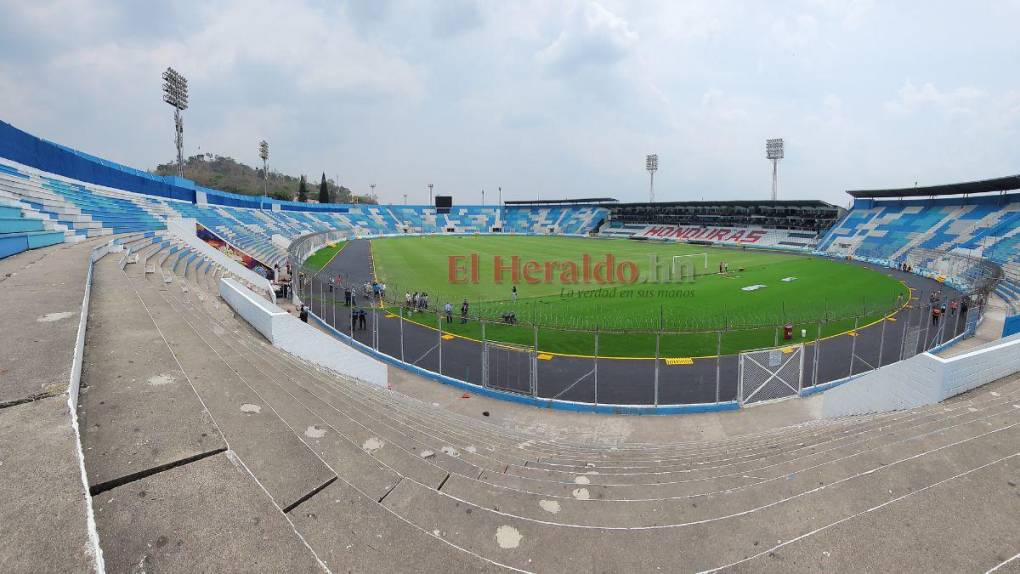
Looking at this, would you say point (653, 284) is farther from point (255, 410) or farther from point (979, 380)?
point (255, 410)

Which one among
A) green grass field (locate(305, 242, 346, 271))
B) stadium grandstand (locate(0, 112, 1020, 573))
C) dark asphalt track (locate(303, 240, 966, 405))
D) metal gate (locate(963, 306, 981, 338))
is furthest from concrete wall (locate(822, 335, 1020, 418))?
green grass field (locate(305, 242, 346, 271))

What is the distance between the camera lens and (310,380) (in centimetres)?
849

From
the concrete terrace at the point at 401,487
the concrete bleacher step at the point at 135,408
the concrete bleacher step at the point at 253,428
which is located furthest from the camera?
the concrete bleacher step at the point at 253,428

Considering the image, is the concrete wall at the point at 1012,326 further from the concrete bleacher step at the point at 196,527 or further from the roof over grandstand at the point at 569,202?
the roof over grandstand at the point at 569,202

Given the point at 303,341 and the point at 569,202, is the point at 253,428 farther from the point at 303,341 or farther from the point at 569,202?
the point at 569,202

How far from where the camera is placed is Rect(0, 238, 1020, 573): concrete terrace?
11.0ft

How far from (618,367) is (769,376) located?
4566mm

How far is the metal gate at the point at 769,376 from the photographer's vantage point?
13.0 m

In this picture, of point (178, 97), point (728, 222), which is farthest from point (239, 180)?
point (728, 222)

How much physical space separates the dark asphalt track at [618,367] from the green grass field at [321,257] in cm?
2245

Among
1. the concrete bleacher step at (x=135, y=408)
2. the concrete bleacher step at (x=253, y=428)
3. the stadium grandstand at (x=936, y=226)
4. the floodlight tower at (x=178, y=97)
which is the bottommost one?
the concrete bleacher step at (x=253, y=428)

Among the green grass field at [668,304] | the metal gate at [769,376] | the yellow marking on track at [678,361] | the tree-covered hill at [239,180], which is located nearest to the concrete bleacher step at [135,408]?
the green grass field at [668,304]

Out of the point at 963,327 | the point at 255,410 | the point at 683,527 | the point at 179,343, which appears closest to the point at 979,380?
the point at 683,527

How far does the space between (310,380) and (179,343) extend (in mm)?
2231
